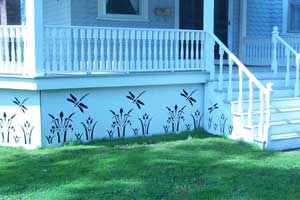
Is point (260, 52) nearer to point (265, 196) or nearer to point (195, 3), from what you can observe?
point (195, 3)

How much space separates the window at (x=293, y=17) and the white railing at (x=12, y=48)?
8.17 meters

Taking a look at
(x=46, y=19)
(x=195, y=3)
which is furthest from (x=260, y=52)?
(x=46, y=19)

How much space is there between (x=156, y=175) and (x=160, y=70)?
11.0 feet

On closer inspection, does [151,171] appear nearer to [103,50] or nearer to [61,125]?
[61,125]

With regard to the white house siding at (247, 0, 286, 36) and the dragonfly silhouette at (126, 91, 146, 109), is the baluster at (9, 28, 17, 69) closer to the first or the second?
the dragonfly silhouette at (126, 91, 146, 109)

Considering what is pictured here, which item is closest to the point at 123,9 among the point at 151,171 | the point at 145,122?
the point at 145,122

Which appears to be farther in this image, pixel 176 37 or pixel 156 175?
pixel 176 37

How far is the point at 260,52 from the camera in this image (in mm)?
13727

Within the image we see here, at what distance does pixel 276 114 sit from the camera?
9836mm

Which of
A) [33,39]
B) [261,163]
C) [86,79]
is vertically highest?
[33,39]

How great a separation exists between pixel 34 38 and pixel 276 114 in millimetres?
4647

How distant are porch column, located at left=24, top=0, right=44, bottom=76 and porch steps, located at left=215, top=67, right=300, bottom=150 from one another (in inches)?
139

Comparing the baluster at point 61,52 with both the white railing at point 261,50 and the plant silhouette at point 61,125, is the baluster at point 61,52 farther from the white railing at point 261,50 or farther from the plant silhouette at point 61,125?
the white railing at point 261,50

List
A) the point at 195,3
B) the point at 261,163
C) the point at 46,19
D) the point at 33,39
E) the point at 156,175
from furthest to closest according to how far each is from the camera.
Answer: the point at 195,3 → the point at 46,19 → the point at 33,39 → the point at 261,163 → the point at 156,175
